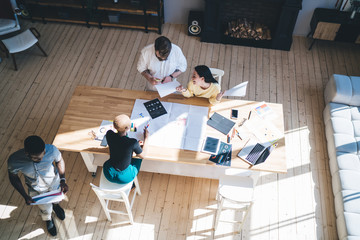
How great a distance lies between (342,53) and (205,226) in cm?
445

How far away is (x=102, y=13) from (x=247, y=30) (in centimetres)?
303

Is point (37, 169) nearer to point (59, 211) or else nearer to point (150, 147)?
point (59, 211)

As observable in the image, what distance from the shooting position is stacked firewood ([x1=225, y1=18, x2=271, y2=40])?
19.6 ft

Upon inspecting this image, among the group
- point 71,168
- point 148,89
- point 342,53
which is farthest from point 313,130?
point 71,168

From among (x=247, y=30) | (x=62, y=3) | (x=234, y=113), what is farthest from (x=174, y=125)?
(x=62, y=3)

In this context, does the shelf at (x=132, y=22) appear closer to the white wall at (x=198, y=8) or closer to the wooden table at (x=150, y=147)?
the white wall at (x=198, y=8)

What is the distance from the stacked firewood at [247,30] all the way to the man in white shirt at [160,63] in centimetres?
246

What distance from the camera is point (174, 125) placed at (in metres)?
3.69

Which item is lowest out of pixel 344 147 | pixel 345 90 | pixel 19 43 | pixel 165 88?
pixel 344 147

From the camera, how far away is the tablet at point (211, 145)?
3487 mm

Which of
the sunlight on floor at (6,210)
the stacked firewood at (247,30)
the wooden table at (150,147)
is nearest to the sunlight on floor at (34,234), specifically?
the sunlight on floor at (6,210)

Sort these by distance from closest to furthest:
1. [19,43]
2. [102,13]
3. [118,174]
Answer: [118,174] < [19,43] < [102,13]

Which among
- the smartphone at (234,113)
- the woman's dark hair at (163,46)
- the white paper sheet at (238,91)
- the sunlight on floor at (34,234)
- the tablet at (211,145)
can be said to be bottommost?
the sunlight on floor at (34,234)

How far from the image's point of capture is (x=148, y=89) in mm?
4258
